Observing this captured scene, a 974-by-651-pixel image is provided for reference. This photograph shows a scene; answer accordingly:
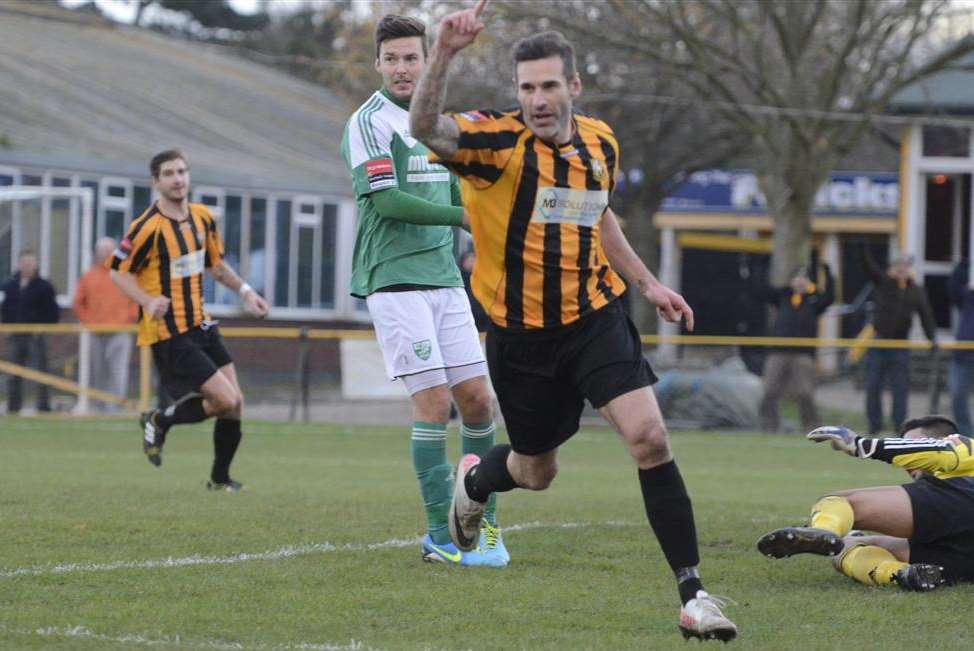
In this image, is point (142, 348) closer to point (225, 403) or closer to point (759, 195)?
point (225, 403)

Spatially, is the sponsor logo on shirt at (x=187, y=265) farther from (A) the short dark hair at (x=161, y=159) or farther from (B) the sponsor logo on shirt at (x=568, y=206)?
(B) the sponsor logo on shirt at (x=568, y=206)

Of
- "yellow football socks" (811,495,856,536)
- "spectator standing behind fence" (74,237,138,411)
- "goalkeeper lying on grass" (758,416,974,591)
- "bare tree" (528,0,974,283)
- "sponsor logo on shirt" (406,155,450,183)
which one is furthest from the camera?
"bare tree" (528,0,974,283)

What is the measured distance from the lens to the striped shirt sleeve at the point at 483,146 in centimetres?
562

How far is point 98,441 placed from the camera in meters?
16.4

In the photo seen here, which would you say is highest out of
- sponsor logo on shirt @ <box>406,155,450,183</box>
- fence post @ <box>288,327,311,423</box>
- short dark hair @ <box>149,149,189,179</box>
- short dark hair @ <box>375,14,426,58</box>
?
short dark hair @ <box>375,14,426,58</box>

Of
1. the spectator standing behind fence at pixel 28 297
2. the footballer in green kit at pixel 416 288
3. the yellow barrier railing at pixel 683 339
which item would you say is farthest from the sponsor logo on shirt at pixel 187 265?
the spectator standing behind fence at pixel 28 297

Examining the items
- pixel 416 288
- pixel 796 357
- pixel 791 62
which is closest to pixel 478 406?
pixel 416 288

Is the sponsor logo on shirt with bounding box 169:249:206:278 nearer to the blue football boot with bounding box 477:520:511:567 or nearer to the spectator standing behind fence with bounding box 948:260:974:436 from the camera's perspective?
the blue football boot with bounding box 477:520:511:567

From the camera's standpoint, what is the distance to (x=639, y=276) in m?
6.05

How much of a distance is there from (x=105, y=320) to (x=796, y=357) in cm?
844

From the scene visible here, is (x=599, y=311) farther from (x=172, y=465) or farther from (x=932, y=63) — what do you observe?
(x=932, y=63)

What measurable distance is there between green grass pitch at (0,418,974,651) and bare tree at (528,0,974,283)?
1087 centimetres

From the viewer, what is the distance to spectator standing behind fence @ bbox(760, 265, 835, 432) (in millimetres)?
18766

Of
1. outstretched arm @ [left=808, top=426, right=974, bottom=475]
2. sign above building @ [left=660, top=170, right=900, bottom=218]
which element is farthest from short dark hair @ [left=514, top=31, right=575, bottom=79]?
sign above building @ [left=660, top=170, right=900, bottom=218]
